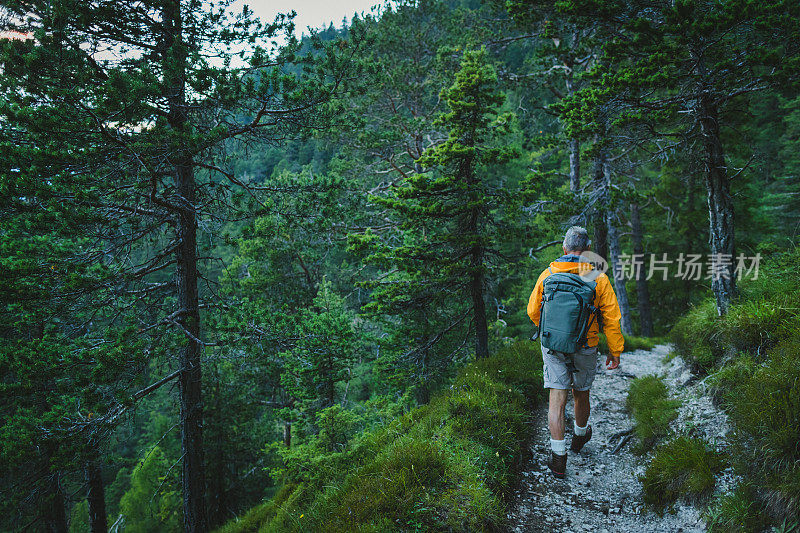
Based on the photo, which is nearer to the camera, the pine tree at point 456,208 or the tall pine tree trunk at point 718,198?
the tall pine tree trunk at point 718,198

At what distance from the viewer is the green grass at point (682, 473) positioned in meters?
3.23

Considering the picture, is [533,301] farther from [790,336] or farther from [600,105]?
[600,105]

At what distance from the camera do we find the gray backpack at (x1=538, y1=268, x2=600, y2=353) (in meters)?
3.88

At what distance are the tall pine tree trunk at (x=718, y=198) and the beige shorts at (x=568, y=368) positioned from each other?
3.09 m

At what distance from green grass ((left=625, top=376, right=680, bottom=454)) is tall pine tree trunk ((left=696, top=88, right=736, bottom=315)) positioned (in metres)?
1.57

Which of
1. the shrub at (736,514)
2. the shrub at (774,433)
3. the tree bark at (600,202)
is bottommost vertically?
the shrub at (736,514)

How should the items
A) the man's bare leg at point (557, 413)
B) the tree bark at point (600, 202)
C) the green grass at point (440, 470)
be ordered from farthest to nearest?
the tree bark at point (600, 202), the man's bare leg at point (557, 413), the green grass at point (440, 470)

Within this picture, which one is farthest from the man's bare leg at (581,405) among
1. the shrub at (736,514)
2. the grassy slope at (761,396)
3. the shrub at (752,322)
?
the shrub at (752,322)

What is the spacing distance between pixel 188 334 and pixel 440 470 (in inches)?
196

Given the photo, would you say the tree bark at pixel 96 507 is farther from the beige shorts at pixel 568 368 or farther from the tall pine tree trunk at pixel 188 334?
the beige shorts at pixel 568 368

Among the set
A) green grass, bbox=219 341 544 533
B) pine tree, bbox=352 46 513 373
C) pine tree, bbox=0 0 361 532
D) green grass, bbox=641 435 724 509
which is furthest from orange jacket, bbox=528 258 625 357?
pine tree, bbox=0 0 361 532

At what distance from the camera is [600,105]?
5.96 meters

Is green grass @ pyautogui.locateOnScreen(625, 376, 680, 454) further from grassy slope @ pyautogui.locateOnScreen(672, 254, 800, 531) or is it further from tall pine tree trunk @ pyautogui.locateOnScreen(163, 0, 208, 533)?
tall pine tree trunk @ pyautogui.locateOnScreen(163, 0, 208, 533)

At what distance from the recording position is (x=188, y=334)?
6.54 m
